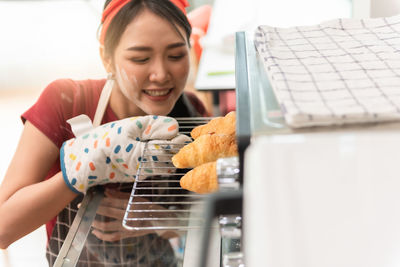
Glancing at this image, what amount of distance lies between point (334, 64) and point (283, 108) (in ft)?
0.53

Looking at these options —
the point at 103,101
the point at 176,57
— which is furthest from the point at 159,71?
the point at 103,101

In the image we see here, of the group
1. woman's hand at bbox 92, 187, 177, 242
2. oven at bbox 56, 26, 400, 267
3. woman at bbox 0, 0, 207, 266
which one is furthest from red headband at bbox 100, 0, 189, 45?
oven at bbox 56, 26, 400, 267

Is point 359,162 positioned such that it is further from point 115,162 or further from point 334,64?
point 115,162

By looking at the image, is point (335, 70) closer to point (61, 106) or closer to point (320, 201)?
point (320, 201)

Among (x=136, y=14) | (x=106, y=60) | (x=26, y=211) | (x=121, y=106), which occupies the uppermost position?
(x=136, y=14)

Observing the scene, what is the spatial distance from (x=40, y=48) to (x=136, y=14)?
473mm

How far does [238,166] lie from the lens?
0.44 metres

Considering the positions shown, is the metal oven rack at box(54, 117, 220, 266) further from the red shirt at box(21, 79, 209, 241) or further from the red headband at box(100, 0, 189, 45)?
the red headband at box(100, 0, 189, 45)

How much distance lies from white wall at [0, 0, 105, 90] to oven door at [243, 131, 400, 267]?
0.83 metres

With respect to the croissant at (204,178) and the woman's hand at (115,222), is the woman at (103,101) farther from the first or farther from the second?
the croissant at (204,178)

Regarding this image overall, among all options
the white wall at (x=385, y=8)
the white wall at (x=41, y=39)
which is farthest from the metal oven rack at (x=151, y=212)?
the white wall at (x=385, y=8)

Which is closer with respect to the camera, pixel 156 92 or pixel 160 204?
pixel 160 204

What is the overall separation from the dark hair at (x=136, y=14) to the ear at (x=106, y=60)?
0.08ft

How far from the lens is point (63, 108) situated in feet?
3.27
